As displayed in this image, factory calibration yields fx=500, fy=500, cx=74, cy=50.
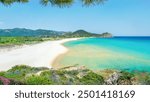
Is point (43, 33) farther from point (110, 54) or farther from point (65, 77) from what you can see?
point (110, 54)

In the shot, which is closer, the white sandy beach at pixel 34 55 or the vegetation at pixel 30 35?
the vegetation at pixel 30 35

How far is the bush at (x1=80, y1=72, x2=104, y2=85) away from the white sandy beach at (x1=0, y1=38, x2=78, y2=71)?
0.45 meters

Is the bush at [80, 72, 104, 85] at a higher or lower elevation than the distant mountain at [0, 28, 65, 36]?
lower

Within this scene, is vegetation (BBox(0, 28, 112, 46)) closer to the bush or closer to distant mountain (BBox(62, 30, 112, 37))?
distant mountain (BBox(62, 30, 112, 37))

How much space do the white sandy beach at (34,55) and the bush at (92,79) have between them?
454 millimetres

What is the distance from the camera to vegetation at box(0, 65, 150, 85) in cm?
512

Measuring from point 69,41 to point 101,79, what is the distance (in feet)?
1.94

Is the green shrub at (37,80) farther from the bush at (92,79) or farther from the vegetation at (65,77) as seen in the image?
the bush at (92,79)

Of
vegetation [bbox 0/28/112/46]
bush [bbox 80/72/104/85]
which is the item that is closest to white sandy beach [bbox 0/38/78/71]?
vegetation [bbox 0/28/112/46]

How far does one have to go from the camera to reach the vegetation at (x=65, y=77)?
5121 mm

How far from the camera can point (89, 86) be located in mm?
4938

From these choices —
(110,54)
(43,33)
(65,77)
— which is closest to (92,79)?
(65,77)

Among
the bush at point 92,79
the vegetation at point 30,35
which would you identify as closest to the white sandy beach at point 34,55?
the vegetation at point 30,35

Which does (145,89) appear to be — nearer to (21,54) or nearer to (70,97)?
(70,97)
